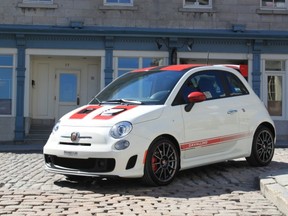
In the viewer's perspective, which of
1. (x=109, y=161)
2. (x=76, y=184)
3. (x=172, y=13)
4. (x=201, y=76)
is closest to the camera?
(x=109, y=161)

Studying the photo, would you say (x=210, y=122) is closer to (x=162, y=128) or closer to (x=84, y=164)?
(x=162, y=128)

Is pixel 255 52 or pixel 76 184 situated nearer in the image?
pixel 76 184

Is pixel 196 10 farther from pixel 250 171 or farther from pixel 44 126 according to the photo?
pixel 250 171

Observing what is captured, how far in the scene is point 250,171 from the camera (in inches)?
300

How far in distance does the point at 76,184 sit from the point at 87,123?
1045mm

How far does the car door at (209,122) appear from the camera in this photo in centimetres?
680

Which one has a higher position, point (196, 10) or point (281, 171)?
point (196, 10)

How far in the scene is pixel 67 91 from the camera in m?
16.8

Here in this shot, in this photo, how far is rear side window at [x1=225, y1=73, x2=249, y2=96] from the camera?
769 cm

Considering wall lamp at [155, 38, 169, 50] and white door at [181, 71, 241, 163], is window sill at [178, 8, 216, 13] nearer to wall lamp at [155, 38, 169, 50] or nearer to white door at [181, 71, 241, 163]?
wall lamp at [155, 38, 169, 50]

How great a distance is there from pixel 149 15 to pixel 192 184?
1028 cm

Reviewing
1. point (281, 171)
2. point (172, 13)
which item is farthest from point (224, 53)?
point (281, 171)

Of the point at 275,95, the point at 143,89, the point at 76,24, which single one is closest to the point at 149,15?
the point at 76,24

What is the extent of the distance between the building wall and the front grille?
1005cm
